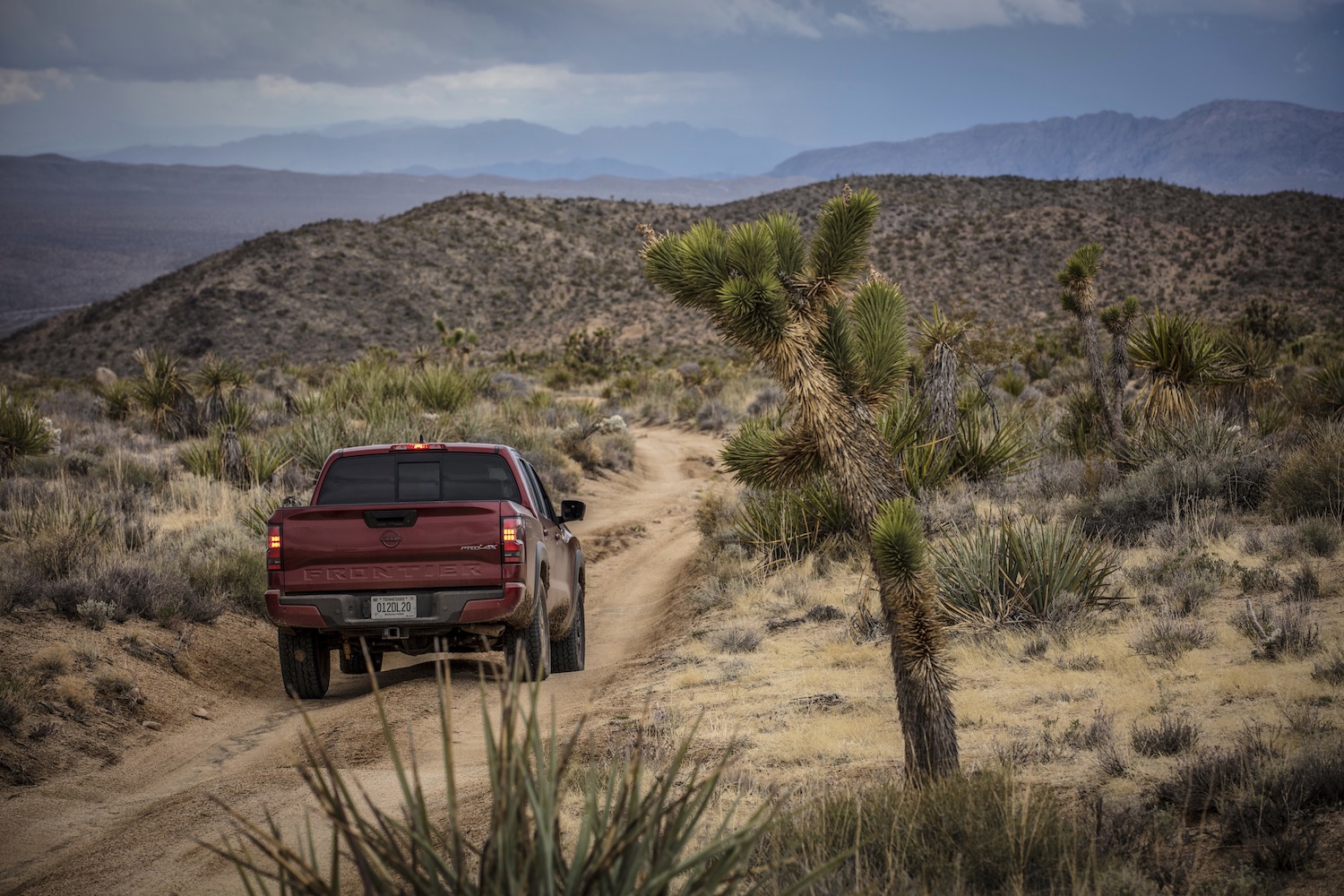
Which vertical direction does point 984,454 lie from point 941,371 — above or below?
below

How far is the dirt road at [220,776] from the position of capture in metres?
4.80

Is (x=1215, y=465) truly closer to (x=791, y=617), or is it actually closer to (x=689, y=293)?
(x=791, y=617)

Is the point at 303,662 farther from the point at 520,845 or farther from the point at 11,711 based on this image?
the point at 520,845

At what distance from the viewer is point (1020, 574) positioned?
8.01 meters

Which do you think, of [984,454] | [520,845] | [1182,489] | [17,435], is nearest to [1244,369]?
[1182,489]

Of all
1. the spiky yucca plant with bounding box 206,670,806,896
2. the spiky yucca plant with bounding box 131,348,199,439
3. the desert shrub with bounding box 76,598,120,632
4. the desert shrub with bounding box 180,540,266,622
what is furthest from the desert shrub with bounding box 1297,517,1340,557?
the spiky yucca plant with bounding box 131,348,199,439

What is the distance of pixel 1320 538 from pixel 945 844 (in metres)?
6.28

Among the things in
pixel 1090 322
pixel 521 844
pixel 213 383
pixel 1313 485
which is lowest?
pixel 1313 485

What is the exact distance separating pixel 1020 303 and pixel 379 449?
2215 inches

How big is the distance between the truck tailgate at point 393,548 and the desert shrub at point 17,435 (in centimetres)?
966

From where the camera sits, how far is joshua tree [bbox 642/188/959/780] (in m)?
4.78

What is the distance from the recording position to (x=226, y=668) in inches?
343

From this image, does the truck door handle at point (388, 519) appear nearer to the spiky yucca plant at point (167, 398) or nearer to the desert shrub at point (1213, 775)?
the desert shrub at point (1213, 775)

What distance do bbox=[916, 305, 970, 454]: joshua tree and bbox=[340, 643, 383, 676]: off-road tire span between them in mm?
6297
